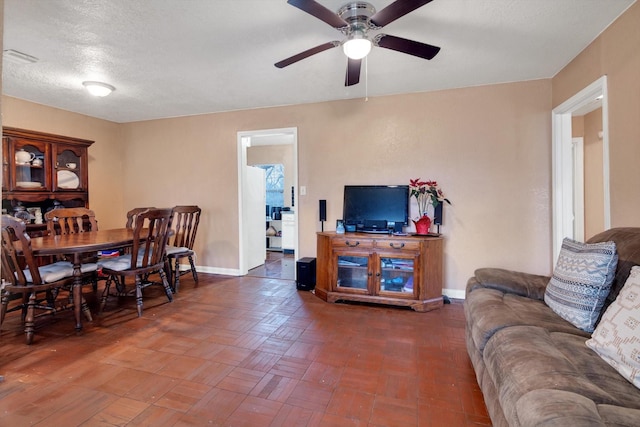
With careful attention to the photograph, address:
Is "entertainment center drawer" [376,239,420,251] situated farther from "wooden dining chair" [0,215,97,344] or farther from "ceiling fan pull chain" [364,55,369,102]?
"wooden dining chair" [0,215,97,344]

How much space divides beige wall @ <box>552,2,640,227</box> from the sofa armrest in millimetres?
719

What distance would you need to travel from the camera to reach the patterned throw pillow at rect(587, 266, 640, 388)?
1170 millimetres

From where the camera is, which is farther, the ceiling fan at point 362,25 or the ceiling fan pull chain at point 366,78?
the ceiling fan pull chain at point 366,78

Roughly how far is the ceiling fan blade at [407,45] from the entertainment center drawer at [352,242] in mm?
1786

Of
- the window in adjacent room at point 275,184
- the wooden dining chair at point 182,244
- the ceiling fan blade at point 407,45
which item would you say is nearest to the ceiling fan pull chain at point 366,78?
the ceiling fan blade at point 407,45

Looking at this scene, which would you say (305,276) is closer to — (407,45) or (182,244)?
(182,244)

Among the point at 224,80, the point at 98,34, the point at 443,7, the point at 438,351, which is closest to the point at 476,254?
the point at 438,351

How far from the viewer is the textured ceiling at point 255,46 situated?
6.57ft

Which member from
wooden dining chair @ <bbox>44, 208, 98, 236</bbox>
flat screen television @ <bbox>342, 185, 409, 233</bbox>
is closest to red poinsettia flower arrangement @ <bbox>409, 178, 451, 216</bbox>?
flat screen television @ <bbox>342, 185, 409, 233</bbox>

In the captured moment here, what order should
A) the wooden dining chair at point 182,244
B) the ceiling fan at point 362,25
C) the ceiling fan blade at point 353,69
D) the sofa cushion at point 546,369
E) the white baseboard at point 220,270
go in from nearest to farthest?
the sofa cushion at point 546,369 → the ceiling fan at point 362,25 → the ceiling fan blade at point 353,69 → the wooden dining chair at point 182,244 → the white baseboard at point 220,270

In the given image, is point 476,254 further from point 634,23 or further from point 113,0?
point 113,0

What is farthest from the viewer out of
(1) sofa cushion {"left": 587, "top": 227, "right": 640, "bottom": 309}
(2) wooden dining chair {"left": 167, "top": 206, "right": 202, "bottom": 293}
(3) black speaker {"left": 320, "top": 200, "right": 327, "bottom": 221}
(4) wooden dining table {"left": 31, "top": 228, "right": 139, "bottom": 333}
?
(3) black speaker {"left": 320, "top": 200, "right": 327, "bottom": 221}

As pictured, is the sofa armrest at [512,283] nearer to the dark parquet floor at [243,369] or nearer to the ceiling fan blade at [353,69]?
the dark parquet floor at [243,369]

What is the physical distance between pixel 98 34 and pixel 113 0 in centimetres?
55
